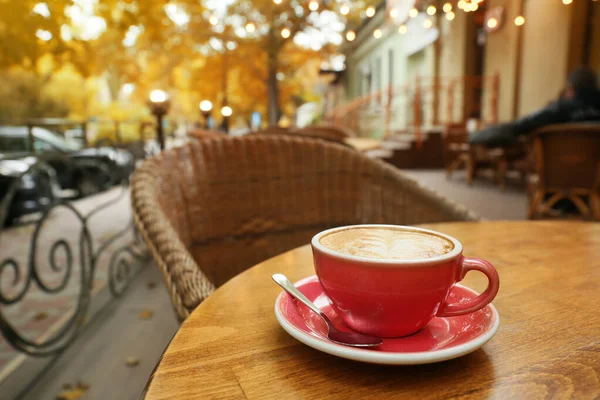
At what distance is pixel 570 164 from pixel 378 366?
4357 mm

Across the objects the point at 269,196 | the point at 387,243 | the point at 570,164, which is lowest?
the point at 570,164

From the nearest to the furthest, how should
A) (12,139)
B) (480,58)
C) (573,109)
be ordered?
(573,109) → (12,139) → (480,58)

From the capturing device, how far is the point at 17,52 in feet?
8.02

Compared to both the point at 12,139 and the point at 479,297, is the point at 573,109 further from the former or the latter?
the point at 12,139

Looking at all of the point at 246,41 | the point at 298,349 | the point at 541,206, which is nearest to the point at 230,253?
the point at 298,349

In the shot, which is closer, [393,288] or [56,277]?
[393,288]

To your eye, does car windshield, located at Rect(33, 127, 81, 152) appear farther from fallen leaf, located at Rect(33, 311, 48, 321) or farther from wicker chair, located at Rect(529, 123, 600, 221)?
wicker chair, located at Rect(529, 123, 600, 221)

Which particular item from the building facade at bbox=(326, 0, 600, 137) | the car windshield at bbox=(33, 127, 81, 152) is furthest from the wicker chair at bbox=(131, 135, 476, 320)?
the building facade at bbox=(326, 0, 600, 137)

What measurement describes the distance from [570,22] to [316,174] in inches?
290

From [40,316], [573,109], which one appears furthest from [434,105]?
[40,316]

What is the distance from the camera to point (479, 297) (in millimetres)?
487

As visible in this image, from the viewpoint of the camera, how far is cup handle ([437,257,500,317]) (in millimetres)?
475

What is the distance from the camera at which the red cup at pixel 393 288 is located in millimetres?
443

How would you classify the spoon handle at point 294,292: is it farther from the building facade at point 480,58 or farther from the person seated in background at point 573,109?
the building facade at point 480,58
